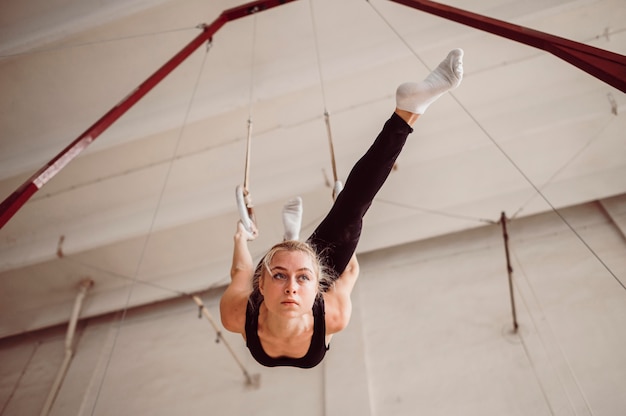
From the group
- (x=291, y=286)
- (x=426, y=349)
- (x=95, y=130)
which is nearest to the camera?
(x=291, y=286)

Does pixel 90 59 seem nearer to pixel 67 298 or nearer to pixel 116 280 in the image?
pixel 116 280

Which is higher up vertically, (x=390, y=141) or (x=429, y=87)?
(x=429, y=87)

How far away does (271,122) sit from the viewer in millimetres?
4488

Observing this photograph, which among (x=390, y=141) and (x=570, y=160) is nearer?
(x=390, y=141)

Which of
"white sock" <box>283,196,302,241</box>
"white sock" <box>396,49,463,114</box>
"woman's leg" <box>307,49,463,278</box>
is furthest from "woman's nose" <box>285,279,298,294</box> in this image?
"white sock" <box>396,49,463,114</box>

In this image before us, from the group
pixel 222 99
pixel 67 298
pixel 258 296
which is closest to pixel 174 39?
pixel 222 99

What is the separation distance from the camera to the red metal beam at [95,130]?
2367 millimetres

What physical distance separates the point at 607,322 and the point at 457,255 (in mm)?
1405

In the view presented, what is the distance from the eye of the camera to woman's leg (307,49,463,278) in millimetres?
1932

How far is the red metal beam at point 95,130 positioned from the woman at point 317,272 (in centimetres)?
118

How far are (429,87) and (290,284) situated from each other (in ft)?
3.35

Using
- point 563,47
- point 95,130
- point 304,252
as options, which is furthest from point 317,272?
point 95,130

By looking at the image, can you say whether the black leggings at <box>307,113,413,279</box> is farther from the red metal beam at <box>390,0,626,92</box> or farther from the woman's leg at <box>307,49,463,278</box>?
the red metal beam at <box>390,0,626,92</box>

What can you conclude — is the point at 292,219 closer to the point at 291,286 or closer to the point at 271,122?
the point at 291,286
